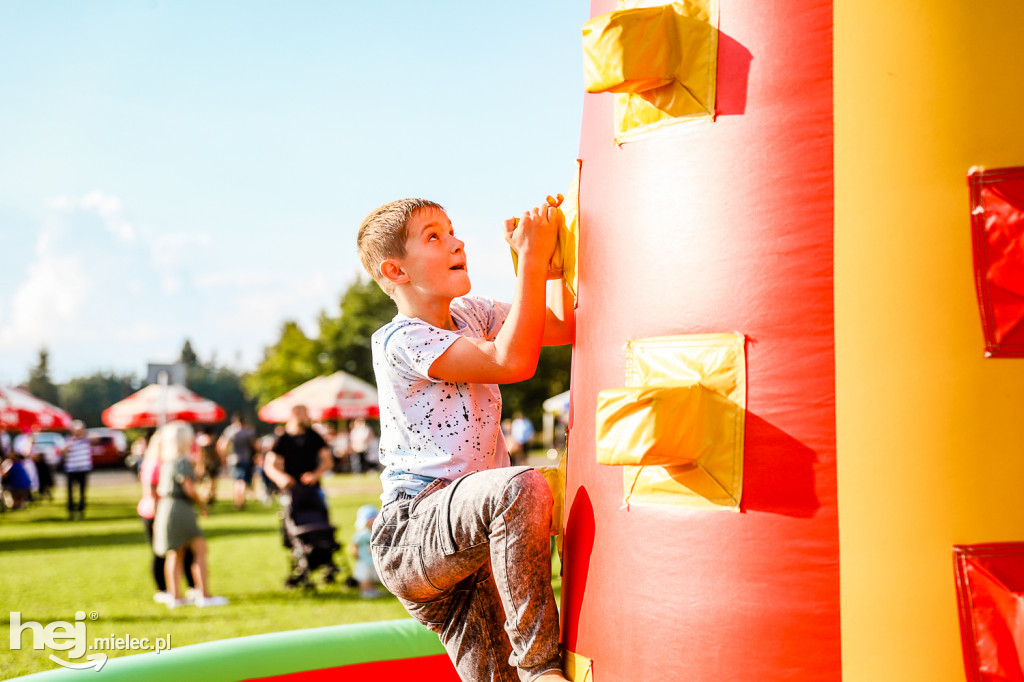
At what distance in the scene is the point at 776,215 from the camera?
8.43 ft

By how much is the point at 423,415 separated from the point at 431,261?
1.73 ft

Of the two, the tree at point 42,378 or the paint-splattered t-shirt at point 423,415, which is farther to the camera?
the tree at point 42,378

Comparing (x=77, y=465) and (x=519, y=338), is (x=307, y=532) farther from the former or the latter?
(x=77, y=465)

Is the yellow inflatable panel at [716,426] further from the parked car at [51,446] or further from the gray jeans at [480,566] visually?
the parked car at [51,446]

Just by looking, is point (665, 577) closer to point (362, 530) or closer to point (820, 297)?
point (820, 297)

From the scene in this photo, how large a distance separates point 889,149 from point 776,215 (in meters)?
0.33

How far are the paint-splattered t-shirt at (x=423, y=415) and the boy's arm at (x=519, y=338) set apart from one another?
7 cm

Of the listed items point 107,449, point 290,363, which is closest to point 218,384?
point 290,363

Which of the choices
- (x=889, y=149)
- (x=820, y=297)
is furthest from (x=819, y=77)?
(x=820, y=297)

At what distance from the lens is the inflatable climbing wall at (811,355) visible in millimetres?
2373

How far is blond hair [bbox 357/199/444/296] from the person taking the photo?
324cm

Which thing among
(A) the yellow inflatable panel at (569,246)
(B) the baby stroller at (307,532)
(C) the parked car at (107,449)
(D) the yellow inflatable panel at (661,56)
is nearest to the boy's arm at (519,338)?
(A) the yellow inflatable panel at (569,246)

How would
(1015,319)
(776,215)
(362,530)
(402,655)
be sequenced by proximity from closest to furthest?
(1015,319), (776,215), (402,655), (362,530)

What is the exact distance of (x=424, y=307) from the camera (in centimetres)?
326
